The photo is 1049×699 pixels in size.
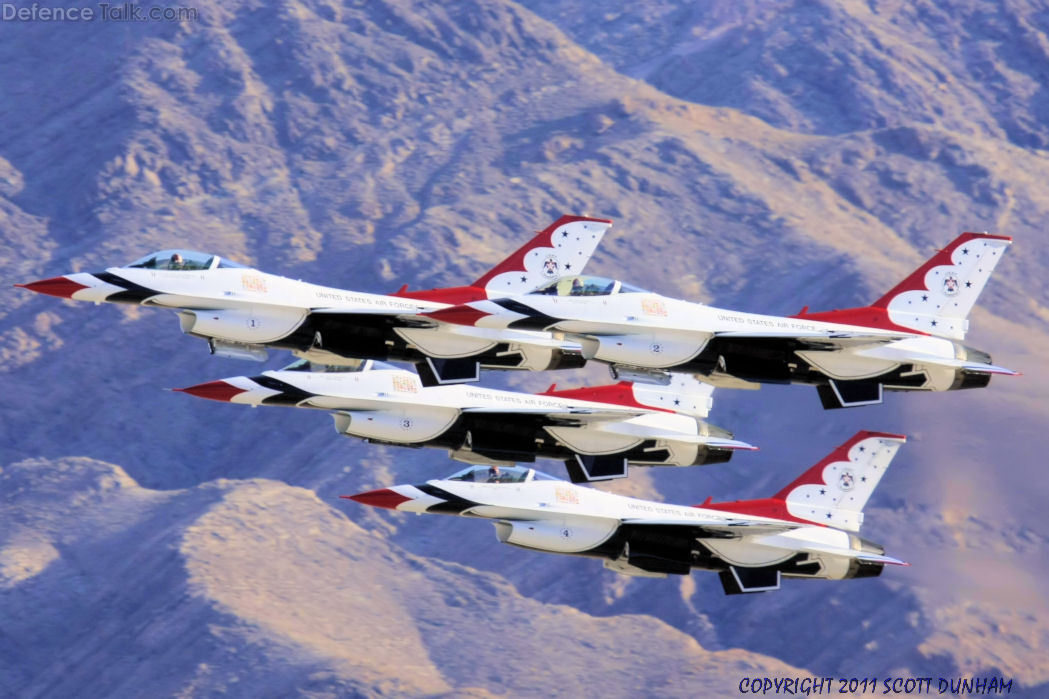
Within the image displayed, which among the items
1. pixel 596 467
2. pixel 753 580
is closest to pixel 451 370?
pixel 596 467

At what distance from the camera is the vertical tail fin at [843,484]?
2749 inches

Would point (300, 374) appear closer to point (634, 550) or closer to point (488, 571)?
point (634, 550)

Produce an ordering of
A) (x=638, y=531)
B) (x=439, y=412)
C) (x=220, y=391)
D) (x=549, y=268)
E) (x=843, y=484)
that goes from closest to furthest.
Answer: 1. (x=220, y=391)
2. (x=439, y=412)
3. (x=638, y=531)
4. (x=549, y=268)
5. (x=843, y=484)

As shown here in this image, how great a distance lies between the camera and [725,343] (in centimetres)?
6128

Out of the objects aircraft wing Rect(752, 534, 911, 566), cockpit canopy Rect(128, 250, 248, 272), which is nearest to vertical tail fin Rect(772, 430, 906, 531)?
aircraft wing Rect(752, 534, 911, 566)

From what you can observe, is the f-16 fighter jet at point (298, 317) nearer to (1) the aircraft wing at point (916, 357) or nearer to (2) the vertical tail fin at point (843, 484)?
(1) the aircraft wing at point (916, 357)

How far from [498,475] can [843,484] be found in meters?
12.9

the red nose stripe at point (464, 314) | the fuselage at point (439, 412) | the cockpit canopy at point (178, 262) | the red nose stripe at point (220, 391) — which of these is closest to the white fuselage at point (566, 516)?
the fuselage at point (439, 412)

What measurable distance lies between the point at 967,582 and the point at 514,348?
9110 cm

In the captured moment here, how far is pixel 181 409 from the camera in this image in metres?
182

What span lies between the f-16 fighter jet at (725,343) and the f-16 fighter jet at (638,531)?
218 inches

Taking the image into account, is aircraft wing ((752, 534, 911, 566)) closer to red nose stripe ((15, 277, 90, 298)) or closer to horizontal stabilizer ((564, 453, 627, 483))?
horizontal stabilizer ((564, 453, 627, 483))

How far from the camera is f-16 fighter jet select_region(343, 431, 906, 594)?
6519cm

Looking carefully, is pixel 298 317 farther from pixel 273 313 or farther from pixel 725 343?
pixel 725 343
